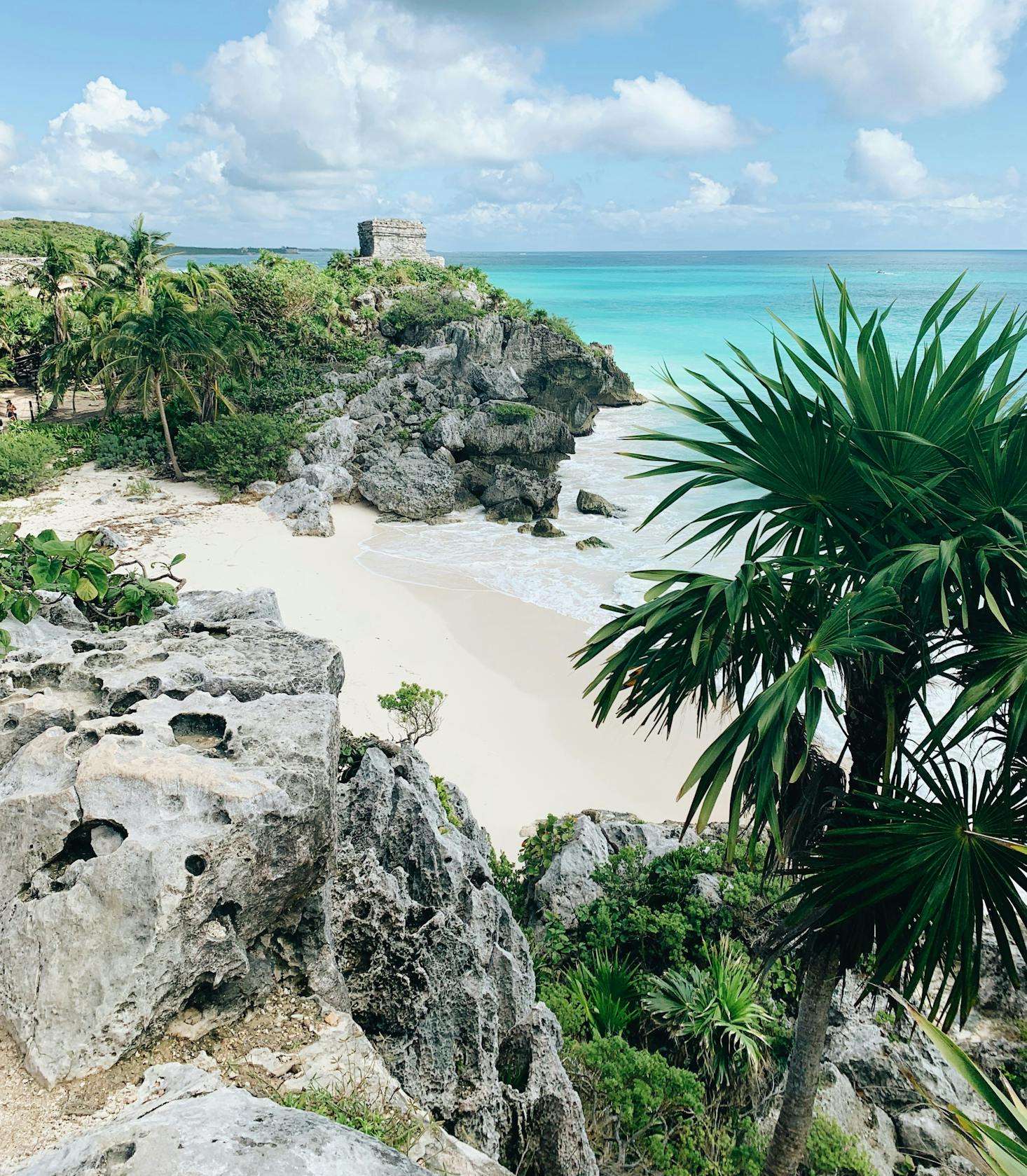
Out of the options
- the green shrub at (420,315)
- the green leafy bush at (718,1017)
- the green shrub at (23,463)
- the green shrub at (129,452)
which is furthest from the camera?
the green shrub at (420,315)

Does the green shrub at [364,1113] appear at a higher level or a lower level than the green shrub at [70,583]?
lower

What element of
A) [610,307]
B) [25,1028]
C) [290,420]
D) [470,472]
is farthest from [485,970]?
[610,307]

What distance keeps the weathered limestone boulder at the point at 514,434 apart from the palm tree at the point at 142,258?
12.9 meters

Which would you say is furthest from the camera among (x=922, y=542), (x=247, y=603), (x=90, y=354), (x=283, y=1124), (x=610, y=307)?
(x=610, y=307)

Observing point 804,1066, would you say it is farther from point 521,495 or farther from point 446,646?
point 521,495

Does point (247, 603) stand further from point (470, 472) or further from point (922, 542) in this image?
point (470, 472)

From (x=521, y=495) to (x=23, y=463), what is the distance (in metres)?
→ 13.0

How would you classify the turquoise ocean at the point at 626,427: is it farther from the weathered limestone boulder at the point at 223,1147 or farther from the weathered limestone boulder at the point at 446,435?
the weathered limestone boulder at the point at 446,435

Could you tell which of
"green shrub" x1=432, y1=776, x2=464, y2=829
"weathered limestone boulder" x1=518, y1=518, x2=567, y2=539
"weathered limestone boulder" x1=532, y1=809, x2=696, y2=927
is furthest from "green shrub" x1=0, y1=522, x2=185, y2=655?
"weathered limestone boulder" x1=518, y1=518, x2=567, y2=539

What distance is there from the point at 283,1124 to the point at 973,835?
2820mm

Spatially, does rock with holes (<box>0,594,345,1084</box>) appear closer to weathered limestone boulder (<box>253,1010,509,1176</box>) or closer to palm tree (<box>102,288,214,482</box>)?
weathered limestone boulder (<box>253,1010,509,1176</box>)

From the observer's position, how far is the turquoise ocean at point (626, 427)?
1855 centimetres

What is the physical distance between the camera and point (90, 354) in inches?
945

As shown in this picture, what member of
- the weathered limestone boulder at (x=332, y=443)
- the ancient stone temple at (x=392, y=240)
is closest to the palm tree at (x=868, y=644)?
the weathered limestone boulder at (x=332, y=443)
